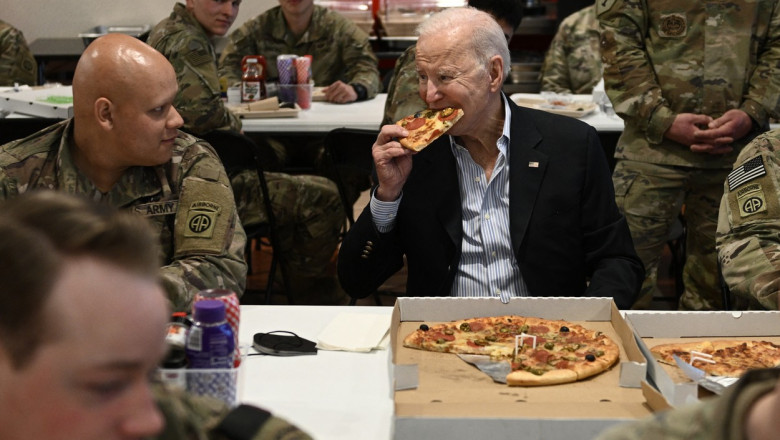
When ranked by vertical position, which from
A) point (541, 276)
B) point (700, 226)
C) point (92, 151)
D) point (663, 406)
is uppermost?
point (92, 151)

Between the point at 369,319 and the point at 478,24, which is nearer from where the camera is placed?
the point at 369,319

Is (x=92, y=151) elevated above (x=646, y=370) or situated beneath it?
elevated above

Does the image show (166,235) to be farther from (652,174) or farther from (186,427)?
(652,174)

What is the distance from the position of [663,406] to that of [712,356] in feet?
1.40

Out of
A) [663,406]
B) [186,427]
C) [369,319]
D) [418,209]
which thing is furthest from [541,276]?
[186,427]

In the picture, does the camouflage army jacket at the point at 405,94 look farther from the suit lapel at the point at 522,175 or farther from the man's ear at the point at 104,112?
the man's ear at the point at 104,112

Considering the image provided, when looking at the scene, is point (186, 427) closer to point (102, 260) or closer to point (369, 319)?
point (102, 260)

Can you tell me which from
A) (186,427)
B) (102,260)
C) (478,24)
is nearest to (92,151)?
(478,24)

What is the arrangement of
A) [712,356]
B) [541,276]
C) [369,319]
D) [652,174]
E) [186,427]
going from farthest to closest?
[652,174] < [541,276] < [369,319] < [712,356] < [186,427]

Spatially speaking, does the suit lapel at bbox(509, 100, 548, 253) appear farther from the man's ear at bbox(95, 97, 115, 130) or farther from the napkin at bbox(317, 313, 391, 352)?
the man's ear at bbox(95, 97, 115, 130)

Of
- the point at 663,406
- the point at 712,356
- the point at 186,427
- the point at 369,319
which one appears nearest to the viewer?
the point at 186,427

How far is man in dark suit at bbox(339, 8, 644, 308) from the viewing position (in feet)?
9.00

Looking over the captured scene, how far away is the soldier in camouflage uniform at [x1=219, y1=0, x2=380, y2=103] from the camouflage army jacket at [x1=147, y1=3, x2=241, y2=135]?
4.30 feet

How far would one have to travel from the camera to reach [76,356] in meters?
0.91
